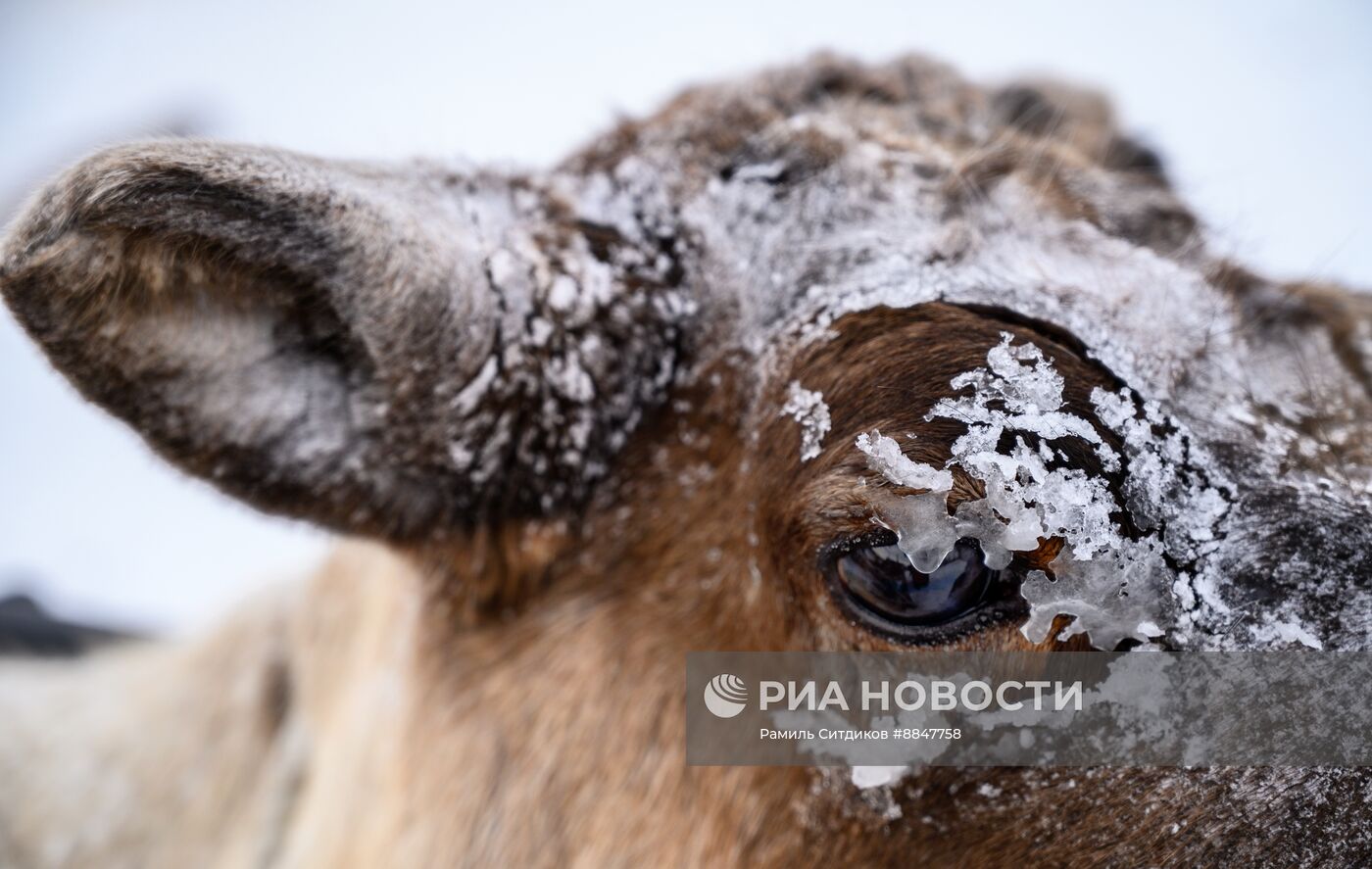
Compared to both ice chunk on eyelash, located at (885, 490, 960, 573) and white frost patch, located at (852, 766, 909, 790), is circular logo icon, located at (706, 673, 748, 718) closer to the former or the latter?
white frost patch, located at (852, 766, 909, 790)

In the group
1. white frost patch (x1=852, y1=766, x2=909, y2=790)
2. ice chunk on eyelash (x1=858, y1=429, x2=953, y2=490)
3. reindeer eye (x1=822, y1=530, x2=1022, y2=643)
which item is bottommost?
white frost patch (x1=852, y1=766, x2=909, y2=790)

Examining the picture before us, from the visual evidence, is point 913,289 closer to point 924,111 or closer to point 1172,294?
point 1172,294

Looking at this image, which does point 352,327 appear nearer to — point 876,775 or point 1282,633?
point 876,775

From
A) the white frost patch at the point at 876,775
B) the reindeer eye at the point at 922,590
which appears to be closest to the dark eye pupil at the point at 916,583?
the reindeer eye at the point at 922,590

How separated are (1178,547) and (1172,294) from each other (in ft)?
1.86

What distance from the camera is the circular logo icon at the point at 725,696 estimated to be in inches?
76.4

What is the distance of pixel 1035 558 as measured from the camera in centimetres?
158

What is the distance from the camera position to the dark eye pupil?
1626mm

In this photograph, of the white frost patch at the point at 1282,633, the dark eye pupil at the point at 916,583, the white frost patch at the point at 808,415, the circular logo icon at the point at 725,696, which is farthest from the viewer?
the circular logo icon at the point at 725,696

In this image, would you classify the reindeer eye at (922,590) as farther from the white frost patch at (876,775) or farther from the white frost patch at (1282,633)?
the white frost patch at (1282,633)

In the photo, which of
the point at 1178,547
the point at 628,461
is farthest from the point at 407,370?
the point at 1178,547

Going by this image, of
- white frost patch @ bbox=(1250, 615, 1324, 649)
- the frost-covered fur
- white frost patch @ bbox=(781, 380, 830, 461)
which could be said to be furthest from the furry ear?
white frost patch @ bbox=(1250, 615, 1324, 649)

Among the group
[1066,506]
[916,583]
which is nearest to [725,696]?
[916,583]

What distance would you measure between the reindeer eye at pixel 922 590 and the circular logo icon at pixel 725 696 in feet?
1.19
